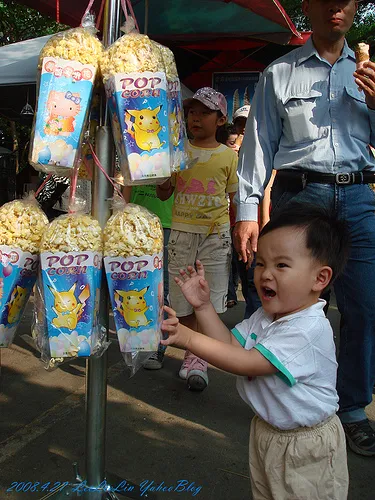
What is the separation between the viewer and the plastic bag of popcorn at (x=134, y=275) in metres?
1.48

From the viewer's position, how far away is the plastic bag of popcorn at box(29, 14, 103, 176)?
1449 millimetres

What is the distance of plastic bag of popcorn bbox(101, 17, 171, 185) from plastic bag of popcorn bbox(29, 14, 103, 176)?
0.08 meters

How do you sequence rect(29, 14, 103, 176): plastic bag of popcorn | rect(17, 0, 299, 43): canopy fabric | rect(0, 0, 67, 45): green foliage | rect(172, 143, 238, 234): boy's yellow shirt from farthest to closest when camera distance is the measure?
rect(0, 0, 67, 45): green foliage → rect(17, 0, 299, 43): canopy fabric → rect(172, 143, 238, 234): boy's yellow shirt → rect(29, 14, 103, 176): plastic bag of popcorn

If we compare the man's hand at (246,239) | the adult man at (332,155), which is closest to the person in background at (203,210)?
the adult man at (332,155)

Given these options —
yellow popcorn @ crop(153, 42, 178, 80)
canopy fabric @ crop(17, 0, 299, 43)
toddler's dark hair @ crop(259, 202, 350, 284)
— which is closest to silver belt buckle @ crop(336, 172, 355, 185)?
toddler's dark hair @ crop(259, 202, 350, 284)

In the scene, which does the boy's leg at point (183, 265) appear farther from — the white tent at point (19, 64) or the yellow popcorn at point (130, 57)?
the white tent at point (19, 64)

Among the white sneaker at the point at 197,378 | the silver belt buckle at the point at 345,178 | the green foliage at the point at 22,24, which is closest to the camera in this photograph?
the silver belt buckle at the point at 345,178

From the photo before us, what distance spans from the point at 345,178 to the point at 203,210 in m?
1.07

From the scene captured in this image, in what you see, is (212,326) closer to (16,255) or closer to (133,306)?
(133,306)

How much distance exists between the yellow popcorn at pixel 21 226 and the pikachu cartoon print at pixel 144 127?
1.29 feet

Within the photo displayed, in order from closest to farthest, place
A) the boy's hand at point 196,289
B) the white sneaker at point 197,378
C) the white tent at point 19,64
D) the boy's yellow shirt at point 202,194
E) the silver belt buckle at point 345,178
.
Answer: the boy's hand at point 196,289 → the silver belt buckle at point 345,178 → the white sneaker at point 197,378 → the boy's yellow shirt at point 202,194 → the white tent at point 19,64

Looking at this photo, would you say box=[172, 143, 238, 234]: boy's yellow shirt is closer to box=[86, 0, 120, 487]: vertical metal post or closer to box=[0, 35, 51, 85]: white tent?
box=[86, 0, 120, 487]: vertical metal post

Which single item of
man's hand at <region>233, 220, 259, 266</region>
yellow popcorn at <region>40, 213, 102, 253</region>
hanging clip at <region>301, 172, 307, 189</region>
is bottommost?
man's hand at <region>233, 220, 259, 266</region>

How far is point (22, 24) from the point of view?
11312mm
